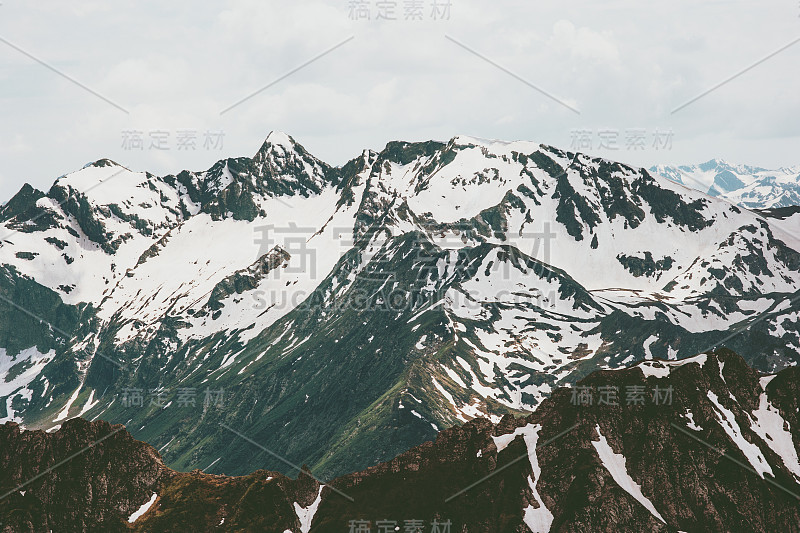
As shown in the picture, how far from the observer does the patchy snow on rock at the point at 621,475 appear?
190375 mm

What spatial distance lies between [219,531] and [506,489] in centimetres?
6824

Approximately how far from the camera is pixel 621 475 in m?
195

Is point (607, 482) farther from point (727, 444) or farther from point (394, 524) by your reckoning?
point (394, 524)

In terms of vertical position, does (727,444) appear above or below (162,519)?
above

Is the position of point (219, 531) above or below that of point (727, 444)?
below

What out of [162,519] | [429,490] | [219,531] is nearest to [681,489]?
[429,490]

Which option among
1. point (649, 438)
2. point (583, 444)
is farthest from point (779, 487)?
point (583, 444)

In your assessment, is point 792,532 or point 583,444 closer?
point 792,532

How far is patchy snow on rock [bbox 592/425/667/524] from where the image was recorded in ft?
625

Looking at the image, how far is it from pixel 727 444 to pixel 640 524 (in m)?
30.9

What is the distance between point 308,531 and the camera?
7810 inches

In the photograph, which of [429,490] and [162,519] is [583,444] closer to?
[429,490]

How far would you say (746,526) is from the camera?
18462 centimetres

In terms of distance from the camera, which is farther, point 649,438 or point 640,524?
point 649,438
